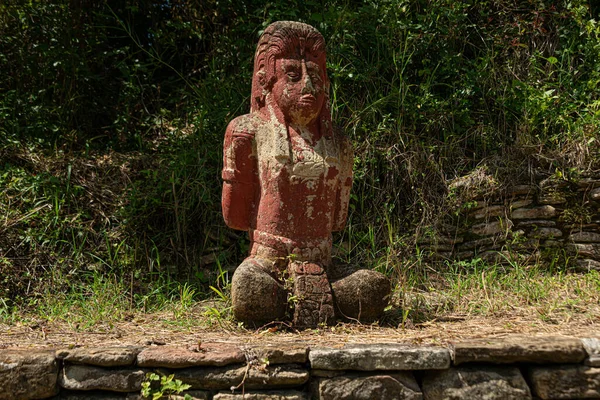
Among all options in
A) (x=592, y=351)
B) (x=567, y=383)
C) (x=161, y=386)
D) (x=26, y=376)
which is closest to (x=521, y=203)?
(x=592, y=351)

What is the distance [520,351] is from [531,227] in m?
2.51

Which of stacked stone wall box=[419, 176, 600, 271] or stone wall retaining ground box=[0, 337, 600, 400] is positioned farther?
stacked stone wall box=[419, 176, 600, 271]

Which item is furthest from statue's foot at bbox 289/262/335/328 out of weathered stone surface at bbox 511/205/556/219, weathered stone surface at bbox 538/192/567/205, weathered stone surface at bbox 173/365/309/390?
weathered stone surface at bbox 538/192/567/205

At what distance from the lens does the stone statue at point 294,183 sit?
339cm

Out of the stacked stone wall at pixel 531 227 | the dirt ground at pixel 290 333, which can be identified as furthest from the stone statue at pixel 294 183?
the stacked stone wall at pixel 531 227

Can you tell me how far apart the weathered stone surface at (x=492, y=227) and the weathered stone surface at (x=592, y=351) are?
2.20 metres

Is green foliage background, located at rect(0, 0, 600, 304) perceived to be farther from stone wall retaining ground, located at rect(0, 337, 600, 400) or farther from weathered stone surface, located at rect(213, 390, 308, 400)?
weathered stone surface, located at rect(213, 390, 308, 400)

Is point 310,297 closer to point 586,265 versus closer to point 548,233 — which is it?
point 548,233

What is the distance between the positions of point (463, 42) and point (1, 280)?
16.0ft

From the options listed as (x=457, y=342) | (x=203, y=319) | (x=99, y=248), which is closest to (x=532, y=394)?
Result: (x=457, y=342)

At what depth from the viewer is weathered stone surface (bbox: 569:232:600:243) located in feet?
16.3

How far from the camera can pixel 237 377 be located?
270cm

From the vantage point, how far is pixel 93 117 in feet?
20.9

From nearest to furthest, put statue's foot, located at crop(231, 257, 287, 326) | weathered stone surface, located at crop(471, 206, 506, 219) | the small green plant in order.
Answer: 1. the small green plant
2. statue's foot, located at crop(231, 257, 287, 326)
3. weathered stone surface, located at crop(471, 206, 506, 219)
